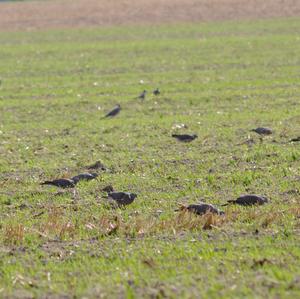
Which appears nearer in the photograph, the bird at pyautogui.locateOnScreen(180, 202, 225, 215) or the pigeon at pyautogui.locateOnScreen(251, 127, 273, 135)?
the bird at pyautogui.locateOnScreen(180, 202, 225, 215)

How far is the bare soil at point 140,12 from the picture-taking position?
3747 centimetres

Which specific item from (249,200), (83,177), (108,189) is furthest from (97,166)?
(249,200)

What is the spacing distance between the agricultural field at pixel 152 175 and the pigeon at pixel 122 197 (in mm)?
71

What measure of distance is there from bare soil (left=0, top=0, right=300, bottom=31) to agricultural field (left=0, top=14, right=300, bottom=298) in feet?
44.0

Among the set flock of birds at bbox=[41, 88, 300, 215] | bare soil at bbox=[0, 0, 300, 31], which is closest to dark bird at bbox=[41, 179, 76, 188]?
flock of birds at bbox=[41, 88, 300, 215]

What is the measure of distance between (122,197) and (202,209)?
105cm

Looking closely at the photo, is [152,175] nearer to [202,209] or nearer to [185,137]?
[202,209]

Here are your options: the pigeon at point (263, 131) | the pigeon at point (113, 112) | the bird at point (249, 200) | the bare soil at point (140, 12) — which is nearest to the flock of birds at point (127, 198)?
the bird at point (249, 200)

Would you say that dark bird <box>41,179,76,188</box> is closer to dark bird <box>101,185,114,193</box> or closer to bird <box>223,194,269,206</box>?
dark bird <box>101,185,114,193</box>

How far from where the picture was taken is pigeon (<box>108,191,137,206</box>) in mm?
9273

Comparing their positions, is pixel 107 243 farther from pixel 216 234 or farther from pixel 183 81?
pixel 183 81

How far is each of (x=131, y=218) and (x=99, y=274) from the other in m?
1.77

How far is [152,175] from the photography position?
10.7 m

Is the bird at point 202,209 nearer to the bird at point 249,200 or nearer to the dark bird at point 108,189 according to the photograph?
the bird at point 249,200
